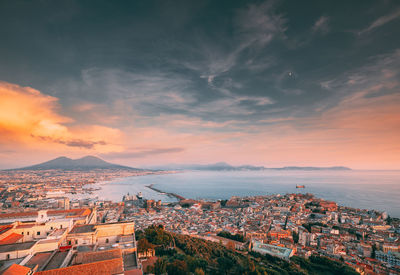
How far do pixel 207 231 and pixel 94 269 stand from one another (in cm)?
1550

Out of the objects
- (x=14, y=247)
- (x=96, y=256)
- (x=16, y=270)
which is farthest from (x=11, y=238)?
(x=96, y=256)

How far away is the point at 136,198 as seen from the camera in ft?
122

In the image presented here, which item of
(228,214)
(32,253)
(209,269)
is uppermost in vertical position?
(32,253)

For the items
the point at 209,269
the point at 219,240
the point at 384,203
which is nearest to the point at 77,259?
the point at 209,269

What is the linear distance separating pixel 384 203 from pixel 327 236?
2525 cm

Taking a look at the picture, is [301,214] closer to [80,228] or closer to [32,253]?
[80,228]

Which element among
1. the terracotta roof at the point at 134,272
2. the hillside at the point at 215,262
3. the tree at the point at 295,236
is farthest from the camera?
the tree at the point at 295,236

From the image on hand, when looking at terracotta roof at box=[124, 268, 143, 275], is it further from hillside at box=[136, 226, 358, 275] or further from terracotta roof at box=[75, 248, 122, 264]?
hillside at box=[136, 226, 358, 275]

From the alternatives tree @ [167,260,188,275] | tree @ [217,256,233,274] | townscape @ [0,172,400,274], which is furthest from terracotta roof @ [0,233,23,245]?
tree @ [217,256,233,274]

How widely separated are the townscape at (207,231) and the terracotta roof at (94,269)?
5 centimetres

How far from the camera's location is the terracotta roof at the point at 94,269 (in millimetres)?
5387

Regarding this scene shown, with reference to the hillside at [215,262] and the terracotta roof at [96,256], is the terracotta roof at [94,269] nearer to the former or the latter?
the terracotta roof at [96,256]

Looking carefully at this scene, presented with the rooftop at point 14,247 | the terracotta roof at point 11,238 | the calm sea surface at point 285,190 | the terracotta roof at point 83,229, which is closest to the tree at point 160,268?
the terracotta roof at point 83,229

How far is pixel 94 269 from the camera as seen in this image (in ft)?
18.5
